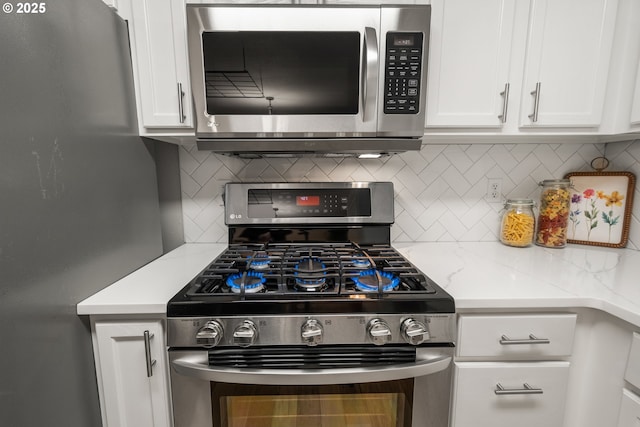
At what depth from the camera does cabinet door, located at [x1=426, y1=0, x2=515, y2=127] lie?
41.8 inches

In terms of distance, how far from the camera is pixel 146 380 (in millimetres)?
848

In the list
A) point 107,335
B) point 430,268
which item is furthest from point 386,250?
point 107,335

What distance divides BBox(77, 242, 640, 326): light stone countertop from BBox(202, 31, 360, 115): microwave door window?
0.64 m

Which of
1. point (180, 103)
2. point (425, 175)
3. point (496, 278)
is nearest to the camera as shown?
point (496, 278)

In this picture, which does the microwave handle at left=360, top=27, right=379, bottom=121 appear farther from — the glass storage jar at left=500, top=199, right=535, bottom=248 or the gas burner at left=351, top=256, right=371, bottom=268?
the glass storage jar at left=500, top=199, right=535, bottom=248

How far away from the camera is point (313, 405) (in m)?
0.83

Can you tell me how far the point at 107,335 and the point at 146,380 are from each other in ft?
0.58

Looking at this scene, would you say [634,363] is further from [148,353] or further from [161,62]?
[161,62]

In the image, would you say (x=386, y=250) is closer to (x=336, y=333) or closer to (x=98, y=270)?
(x=336, y=333)

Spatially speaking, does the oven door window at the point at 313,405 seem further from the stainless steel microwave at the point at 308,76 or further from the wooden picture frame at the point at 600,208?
the wooden picture frame at the point at 600,208

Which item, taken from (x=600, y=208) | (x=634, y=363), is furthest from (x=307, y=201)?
(x=600, y=208)

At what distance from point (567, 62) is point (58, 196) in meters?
1.78

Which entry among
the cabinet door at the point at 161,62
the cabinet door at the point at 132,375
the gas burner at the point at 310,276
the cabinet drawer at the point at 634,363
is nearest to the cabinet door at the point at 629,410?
the cabinet drawer at the point at 634,363

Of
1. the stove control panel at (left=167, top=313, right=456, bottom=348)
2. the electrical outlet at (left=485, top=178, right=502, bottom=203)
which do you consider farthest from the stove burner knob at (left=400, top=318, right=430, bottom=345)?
the electrical outlet at (left=485, top=178, right=502, bottom=203)
